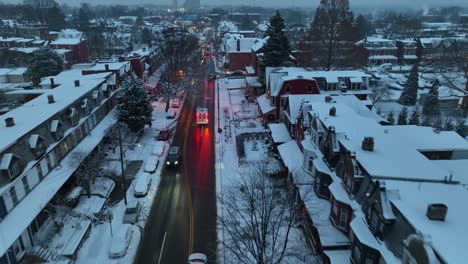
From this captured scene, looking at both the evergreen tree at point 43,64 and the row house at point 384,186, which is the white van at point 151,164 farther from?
the evergreen tree at point 43,64

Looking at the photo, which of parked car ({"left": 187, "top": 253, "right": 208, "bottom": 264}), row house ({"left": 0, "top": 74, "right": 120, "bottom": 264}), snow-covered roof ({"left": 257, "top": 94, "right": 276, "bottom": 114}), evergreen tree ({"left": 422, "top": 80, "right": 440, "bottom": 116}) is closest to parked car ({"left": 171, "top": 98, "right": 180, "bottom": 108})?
snow-covered roof ({"left": 257, "top": 94, "right": 276, "bottom": 114})

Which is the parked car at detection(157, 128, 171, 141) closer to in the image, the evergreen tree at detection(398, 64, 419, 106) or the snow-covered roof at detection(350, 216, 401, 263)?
the snow-covered roof at detection(350, 216, 401, 263)

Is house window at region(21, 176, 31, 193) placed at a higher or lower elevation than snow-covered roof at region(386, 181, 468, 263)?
lower

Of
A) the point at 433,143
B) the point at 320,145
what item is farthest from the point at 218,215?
the point at 433,143

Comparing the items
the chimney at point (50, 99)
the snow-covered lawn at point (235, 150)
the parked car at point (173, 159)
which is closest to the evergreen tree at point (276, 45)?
the snow-covered lawn at point (235, 150)

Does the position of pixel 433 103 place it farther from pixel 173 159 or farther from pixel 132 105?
pixel 132 105

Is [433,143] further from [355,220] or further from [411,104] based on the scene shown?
[411,104]
